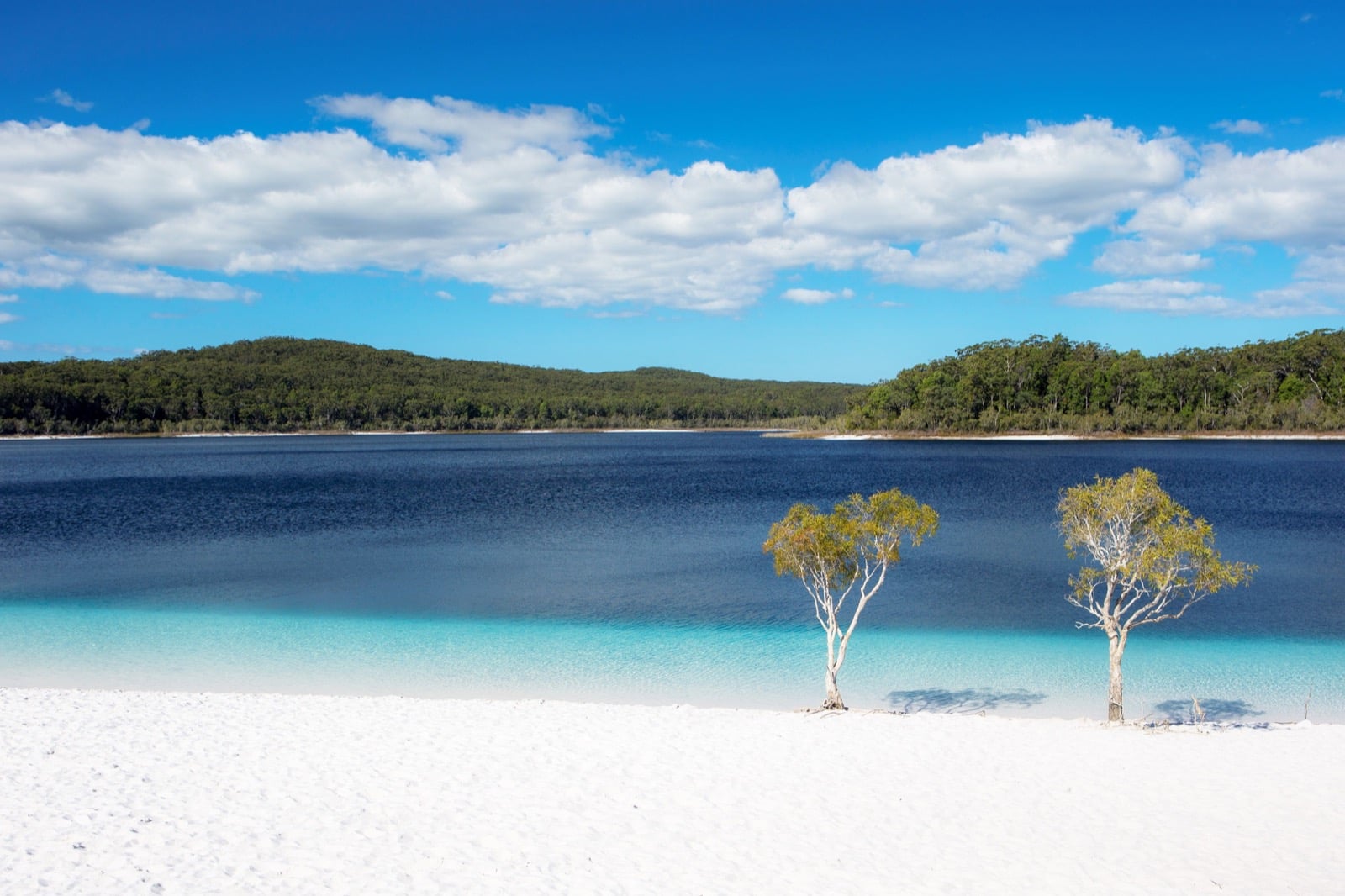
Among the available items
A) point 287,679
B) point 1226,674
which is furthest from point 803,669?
point 287,679

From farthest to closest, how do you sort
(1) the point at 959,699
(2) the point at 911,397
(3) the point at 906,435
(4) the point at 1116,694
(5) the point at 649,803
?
(2) the point at 911,397, (3) the point at 906,435, (1) the point at 959,699, (4) the point at 1116,694, (5) the point at 649,803

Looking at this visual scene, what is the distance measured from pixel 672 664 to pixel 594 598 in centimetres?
663

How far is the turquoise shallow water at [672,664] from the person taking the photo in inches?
579

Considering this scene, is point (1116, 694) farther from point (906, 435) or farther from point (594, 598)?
point (906, 435)

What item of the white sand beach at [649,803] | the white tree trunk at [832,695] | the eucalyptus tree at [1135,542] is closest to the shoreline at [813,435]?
the eucalyptus tree at [1135,542]

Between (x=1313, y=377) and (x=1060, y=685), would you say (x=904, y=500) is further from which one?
(x=1313, y=377)

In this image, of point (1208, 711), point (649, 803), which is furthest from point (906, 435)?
point (649, 803)

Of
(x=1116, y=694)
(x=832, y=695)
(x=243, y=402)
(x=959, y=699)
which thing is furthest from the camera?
(x=243, y=402)

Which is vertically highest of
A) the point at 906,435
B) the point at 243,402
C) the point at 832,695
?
the point at 243,402

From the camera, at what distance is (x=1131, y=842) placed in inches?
325

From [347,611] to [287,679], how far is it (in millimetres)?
5857

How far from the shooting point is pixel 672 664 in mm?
16734

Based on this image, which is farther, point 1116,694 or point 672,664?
point 672,664

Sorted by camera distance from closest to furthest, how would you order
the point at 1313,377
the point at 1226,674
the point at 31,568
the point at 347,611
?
the point at 1226,674
the point at 347,611
the point at 31,568
the point at 1313,377
